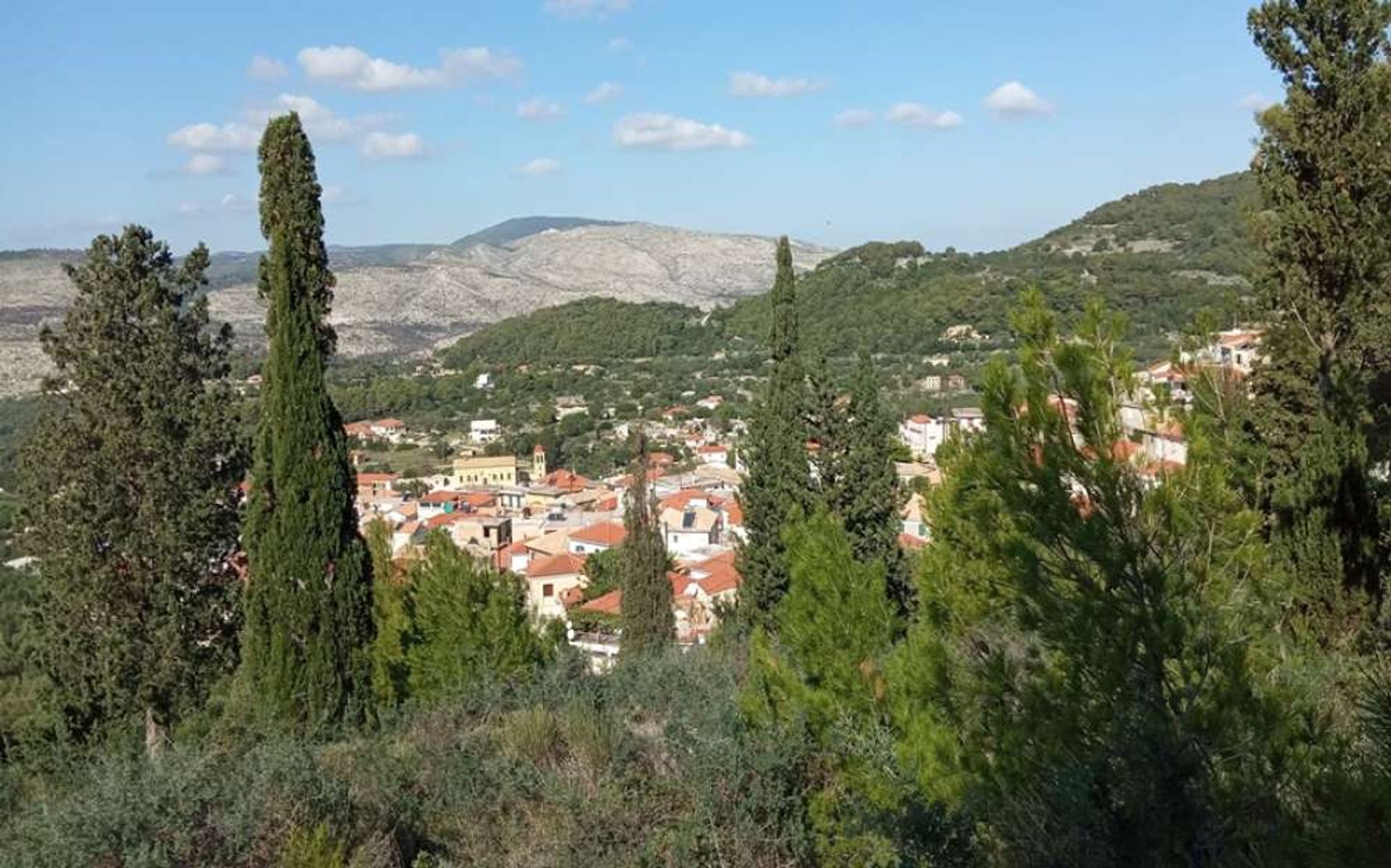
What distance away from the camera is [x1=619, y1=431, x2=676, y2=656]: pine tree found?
653 inches

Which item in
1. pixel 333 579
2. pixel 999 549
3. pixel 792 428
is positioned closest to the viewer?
pixel 999 549

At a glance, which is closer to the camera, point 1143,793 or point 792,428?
point 1143,793

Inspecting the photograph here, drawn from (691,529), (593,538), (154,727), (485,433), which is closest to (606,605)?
(593,538)

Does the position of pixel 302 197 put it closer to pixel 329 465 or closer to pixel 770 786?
pixel 329 465

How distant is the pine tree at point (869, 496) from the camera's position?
14078mm

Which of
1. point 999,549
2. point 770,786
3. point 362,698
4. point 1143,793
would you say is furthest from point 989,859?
point 362,698

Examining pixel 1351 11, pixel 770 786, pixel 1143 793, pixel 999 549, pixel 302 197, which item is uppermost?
pixel 1351 11

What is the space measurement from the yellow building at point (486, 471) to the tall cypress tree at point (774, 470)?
119ft

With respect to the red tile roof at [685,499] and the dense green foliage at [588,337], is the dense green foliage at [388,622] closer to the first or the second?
the red tile roof at [685,499]

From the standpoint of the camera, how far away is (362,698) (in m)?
8.94

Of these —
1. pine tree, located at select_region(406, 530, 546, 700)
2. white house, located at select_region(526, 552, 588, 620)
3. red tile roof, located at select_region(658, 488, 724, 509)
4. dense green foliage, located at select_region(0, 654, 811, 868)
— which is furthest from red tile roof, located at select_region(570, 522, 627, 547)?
dense green foliage, located at select_region(0, 654, 811, 868)

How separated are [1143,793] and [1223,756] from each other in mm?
267

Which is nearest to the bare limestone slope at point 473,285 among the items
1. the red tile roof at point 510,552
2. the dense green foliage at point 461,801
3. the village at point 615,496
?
the village at point 615,496

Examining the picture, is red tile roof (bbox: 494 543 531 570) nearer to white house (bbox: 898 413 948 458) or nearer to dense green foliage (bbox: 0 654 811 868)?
white house (bbox: 898 413 948 458)
